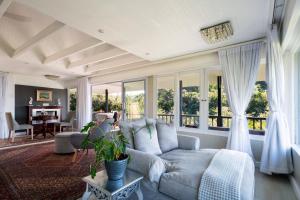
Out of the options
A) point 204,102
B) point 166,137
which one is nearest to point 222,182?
point 166,137

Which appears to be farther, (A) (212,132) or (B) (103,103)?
(B) (103,103)

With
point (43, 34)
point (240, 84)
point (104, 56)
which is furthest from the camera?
point (104, 56)

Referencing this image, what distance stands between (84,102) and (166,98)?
3612 mm

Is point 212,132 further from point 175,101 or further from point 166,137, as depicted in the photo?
point 166,137

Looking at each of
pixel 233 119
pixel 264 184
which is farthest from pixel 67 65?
pixel 264 184

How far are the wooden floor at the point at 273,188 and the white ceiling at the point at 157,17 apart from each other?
237 centimetres

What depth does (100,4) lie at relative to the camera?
2.00m

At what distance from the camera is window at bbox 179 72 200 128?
3980 mm

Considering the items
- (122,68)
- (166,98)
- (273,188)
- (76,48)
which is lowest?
(273,188)

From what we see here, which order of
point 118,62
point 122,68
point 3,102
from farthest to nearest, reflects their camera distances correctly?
point 3,102
point 122,68
point 118,62

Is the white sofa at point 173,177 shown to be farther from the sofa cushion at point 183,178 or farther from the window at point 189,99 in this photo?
the window at point 189,99

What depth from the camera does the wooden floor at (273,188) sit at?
211cm

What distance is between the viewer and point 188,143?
2.68 metres

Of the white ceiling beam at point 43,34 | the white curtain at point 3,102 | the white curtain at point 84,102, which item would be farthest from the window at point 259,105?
the white curtain at point 3,102
